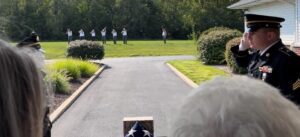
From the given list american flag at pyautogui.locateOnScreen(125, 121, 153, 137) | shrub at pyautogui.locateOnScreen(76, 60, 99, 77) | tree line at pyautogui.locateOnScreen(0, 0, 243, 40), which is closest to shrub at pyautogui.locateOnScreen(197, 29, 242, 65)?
shrub at pyautogui.locateOnScreen(76, 60, 99, 77)

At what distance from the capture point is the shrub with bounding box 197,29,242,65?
25.6 metres

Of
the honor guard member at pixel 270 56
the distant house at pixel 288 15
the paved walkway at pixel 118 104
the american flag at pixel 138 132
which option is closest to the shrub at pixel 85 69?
the paved walkway at pixel 118 104

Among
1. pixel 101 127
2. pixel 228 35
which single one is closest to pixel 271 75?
pixel 101 127

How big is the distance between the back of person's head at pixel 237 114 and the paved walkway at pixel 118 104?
672 centimetres

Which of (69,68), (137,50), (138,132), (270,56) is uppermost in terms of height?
(270,56)

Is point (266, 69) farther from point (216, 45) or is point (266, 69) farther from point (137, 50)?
point (137, 50)

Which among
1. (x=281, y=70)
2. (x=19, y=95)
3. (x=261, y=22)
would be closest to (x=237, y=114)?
(x=19, y=95)

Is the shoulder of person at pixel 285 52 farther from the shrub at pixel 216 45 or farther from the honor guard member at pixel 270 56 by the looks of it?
the shrub at pixel 216 45

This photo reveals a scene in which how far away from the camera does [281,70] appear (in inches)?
198

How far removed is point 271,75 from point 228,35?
2075 centimetres

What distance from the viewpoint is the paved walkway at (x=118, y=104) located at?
10.2 m

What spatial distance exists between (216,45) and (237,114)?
81.0 ft

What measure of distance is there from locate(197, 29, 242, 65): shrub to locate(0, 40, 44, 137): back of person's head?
2397 centimetres

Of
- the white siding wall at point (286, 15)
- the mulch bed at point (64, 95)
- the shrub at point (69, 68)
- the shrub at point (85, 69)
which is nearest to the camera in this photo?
the mulch bed at point (64, 95)
